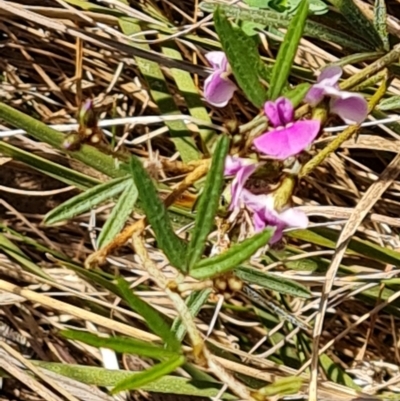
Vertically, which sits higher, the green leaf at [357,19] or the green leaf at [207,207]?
the green leaf at [357,19]

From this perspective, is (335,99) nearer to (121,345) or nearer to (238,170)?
(238,170)

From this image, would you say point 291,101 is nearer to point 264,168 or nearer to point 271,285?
point 264,168

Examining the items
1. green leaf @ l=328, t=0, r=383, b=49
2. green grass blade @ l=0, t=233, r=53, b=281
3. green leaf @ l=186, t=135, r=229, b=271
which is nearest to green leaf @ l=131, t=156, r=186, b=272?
green leaf @ l=186, t=135, r=229, b=271

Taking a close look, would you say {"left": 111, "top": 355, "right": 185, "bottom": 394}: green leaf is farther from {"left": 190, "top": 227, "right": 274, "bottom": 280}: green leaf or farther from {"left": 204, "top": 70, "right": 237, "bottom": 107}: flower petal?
{"left": 204, "top": 70, "right": 237, "bottom": 107}: flower petal

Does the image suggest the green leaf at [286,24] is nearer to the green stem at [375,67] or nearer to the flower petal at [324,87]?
the green stem at [375,67]

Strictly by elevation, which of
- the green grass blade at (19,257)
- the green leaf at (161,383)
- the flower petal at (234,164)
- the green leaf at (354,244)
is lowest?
the green leaf at (161,383)

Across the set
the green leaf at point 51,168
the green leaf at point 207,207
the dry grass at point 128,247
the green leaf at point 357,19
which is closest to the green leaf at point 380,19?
Result: the green leaf at point 357,19

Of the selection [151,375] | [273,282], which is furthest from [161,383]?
[151,375]
